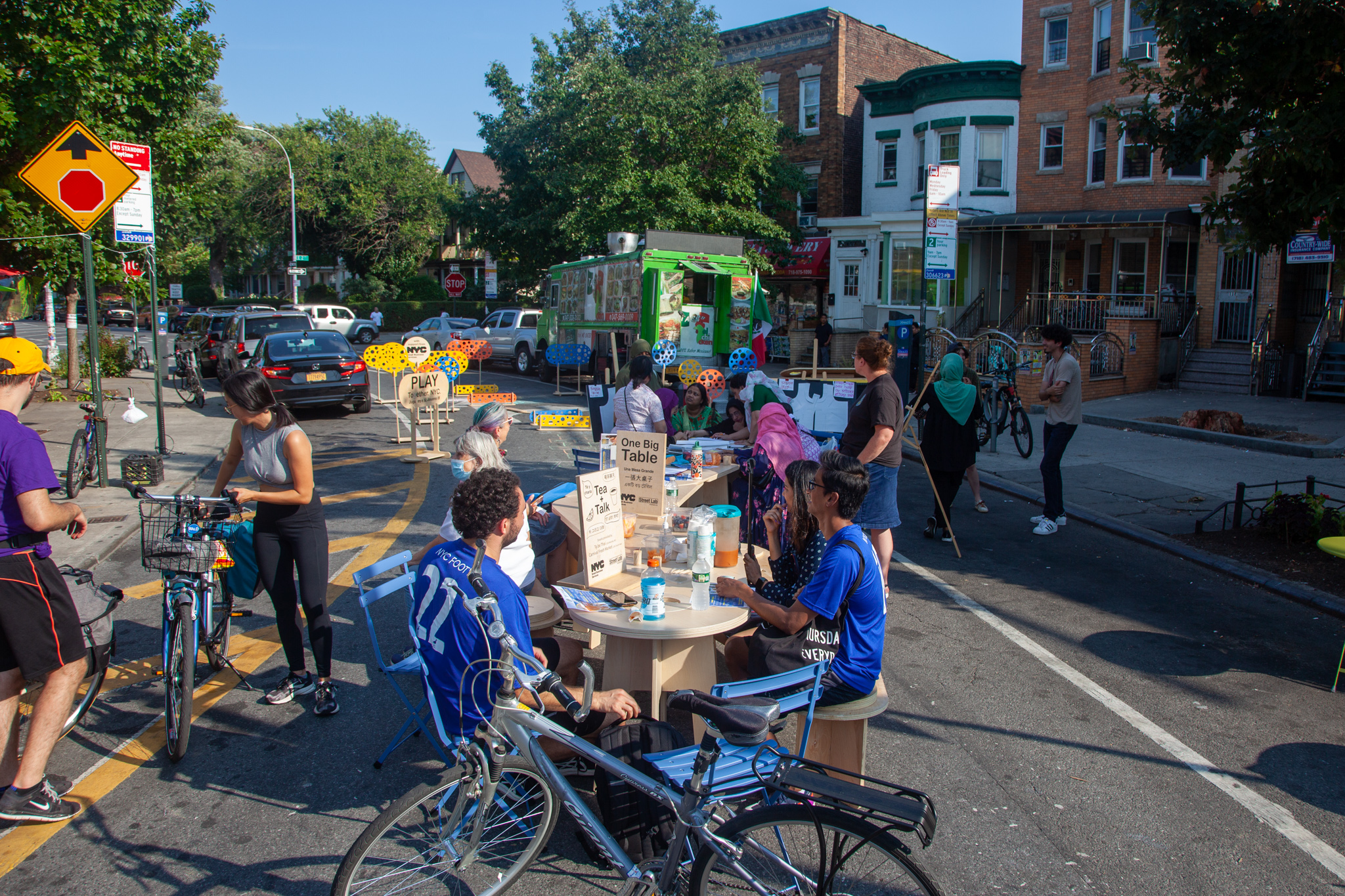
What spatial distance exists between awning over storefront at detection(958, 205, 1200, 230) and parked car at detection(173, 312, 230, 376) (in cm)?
2005

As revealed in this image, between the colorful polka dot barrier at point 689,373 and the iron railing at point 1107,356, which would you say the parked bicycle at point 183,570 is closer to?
the colorful polka dot barrier at point 689,373

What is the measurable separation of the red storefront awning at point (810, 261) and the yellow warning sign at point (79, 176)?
2346 centimetres

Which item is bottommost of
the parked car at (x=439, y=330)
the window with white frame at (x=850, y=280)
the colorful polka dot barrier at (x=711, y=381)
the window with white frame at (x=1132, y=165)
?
the colorful polka dot barrier at (x=711, y=381)

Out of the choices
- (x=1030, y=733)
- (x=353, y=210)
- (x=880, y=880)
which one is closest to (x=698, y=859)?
(x=880, y=880)

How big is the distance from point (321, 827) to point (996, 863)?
273 cm

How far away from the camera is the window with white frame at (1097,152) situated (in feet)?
78.9

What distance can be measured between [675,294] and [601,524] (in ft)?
47.4

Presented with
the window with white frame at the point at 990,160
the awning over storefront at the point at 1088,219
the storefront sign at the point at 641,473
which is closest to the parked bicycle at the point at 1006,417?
the storefront sign at the point at 641,473

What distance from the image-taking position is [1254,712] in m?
4.96

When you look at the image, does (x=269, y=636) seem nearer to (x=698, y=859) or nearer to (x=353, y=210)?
(x=698, y=859)

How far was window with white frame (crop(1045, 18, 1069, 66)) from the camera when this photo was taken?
25047mm

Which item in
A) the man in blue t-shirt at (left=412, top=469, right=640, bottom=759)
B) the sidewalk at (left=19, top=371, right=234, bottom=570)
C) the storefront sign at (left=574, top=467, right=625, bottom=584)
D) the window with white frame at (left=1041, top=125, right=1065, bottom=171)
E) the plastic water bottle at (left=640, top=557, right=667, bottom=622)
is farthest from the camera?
the window with white frame at (left=1041, top=125, right=1065, bottom=171)

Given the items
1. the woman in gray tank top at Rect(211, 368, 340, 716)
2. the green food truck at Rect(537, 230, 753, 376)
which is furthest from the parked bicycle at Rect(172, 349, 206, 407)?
the woman in gray tank top at Rect(211, 368, 340, 716)

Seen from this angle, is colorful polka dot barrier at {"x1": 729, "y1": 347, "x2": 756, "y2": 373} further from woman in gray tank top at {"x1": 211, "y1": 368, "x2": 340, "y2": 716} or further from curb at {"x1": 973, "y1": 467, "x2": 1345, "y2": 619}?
woman in gray tank top at {"x1": 211, "y1": 368, "x2": 340, "y2": 716}
